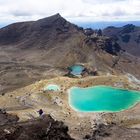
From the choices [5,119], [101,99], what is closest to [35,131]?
[5,119]

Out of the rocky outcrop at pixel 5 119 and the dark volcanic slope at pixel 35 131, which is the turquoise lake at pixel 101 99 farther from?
the dark volcanic slope at pixel 35 131

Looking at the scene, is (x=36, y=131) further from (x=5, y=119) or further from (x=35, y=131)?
(x=5, y=119)

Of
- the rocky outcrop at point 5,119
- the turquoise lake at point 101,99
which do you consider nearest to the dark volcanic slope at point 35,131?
the rocky outcrop at point 5,119

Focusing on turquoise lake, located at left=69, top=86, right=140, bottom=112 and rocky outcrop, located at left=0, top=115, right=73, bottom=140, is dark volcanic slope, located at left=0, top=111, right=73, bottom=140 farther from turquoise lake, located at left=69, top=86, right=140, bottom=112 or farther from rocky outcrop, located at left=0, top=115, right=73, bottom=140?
turquoise lake, located at left=69, top=86, right=140, bottom=112

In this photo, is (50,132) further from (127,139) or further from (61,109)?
(61,109)

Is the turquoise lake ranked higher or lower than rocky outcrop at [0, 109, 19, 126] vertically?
lower

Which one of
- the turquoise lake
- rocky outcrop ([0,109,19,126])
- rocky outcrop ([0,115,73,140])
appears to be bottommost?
the turquoise lake

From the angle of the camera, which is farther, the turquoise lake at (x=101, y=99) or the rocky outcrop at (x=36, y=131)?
the turquoise lake at (x=101, y=99)

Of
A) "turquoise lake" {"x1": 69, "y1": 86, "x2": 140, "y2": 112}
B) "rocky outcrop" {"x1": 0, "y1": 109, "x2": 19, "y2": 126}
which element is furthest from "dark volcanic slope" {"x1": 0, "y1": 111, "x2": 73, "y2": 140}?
"turquoise lake" {"x1": 69, "y1": 86, "x2": 140, "y2": 112}
